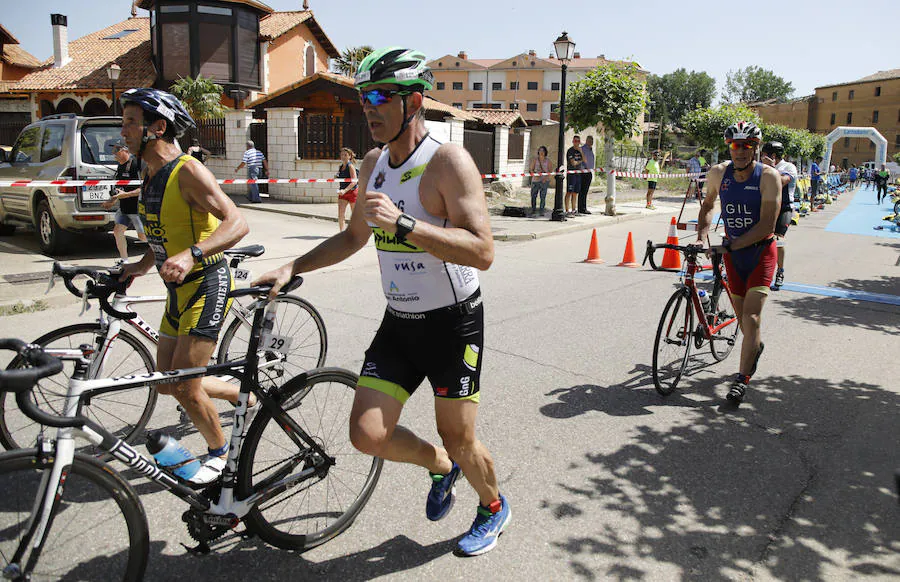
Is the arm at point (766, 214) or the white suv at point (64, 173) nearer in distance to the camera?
the arm at point (766, 214)

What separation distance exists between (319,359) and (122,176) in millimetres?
6615

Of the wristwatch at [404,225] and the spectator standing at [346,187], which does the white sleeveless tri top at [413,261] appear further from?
the spectator standing at [346,187]

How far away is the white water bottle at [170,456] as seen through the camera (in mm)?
2654

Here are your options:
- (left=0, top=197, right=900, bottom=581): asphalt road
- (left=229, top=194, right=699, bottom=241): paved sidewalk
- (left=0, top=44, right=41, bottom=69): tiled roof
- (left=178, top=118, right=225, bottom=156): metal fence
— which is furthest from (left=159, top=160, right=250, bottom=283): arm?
(left=0, top=44, right=41, bottom=69): tiled roof

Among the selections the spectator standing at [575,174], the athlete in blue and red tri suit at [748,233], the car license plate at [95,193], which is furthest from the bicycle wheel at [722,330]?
the spectator standing at [575,174]

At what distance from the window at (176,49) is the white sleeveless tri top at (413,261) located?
30588 millimetres

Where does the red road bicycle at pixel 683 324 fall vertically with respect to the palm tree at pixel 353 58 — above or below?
below

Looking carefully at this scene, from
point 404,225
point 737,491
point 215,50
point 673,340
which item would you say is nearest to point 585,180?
point 673,340

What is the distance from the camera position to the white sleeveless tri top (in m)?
2.60

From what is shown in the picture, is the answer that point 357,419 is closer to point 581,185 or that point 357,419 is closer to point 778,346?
point 778,346

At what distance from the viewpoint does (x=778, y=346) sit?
649cm

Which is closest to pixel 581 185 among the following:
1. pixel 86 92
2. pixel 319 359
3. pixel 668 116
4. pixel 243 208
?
pixel 243 208

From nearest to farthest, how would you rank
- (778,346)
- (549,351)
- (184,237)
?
1. (184,237)
2. (549,351)
3. (778,346)

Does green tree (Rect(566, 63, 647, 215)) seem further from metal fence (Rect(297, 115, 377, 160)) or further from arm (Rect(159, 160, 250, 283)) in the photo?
arm (Rect(159, 160, 250, 283))
